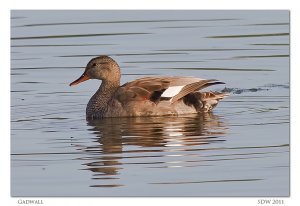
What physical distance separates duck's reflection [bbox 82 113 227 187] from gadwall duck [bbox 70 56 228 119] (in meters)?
0.19

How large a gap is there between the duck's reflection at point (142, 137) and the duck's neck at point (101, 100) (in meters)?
0.25

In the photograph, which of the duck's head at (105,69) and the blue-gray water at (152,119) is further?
the duck's head at (105,69)

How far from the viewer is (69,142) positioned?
14.6 m

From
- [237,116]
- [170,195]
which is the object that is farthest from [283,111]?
[170,195]

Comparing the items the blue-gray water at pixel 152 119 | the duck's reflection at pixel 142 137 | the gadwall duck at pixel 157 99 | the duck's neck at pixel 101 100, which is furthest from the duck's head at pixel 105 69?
the duck's reflection at pixel 142 137

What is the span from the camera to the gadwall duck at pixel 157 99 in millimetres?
16781

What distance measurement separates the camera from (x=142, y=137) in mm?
14945

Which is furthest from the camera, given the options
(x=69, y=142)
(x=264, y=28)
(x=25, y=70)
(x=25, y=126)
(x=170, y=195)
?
(x=264, y=28)

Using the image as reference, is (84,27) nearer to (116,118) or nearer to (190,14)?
(190,14)

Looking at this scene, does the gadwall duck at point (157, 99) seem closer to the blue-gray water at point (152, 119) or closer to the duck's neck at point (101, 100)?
the duck's neck at point (101, 100)

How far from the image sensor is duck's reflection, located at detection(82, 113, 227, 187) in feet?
44.4

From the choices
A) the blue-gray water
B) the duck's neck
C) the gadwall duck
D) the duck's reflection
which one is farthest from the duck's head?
the duck's reflection

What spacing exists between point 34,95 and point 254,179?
20.6 feet

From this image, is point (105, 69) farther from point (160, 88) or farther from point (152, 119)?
point (152, 119)
